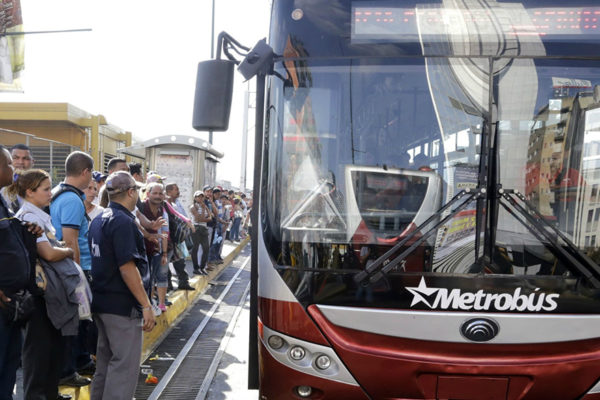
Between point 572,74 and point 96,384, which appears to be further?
point 96,384

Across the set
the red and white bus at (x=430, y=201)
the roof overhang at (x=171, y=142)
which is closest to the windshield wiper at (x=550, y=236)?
the red and white bus at (x=430, y=201)

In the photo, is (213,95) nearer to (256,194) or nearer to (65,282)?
(256,194)

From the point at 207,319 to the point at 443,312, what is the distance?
18.6 ft

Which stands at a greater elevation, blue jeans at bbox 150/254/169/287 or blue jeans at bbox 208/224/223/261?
blue jeans at bbox 150/254/169/287

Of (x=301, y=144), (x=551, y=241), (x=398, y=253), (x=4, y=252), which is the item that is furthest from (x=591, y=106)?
(x=4, y=252)

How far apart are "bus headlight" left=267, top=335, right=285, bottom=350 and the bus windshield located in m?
0.48

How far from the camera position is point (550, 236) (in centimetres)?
343

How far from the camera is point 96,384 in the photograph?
4.32 metres

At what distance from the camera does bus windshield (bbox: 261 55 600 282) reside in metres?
3.50

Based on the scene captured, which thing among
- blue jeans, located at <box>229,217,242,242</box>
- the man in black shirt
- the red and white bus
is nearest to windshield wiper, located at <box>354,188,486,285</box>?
the red and white bus

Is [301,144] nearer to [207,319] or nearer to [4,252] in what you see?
[4,252]

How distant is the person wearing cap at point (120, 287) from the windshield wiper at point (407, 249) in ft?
5.01

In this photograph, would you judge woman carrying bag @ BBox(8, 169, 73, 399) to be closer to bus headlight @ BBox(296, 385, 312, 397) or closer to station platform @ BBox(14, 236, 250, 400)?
station platform @ BBox(14, 236, 250, 400)

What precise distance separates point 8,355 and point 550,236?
11.1 feet
